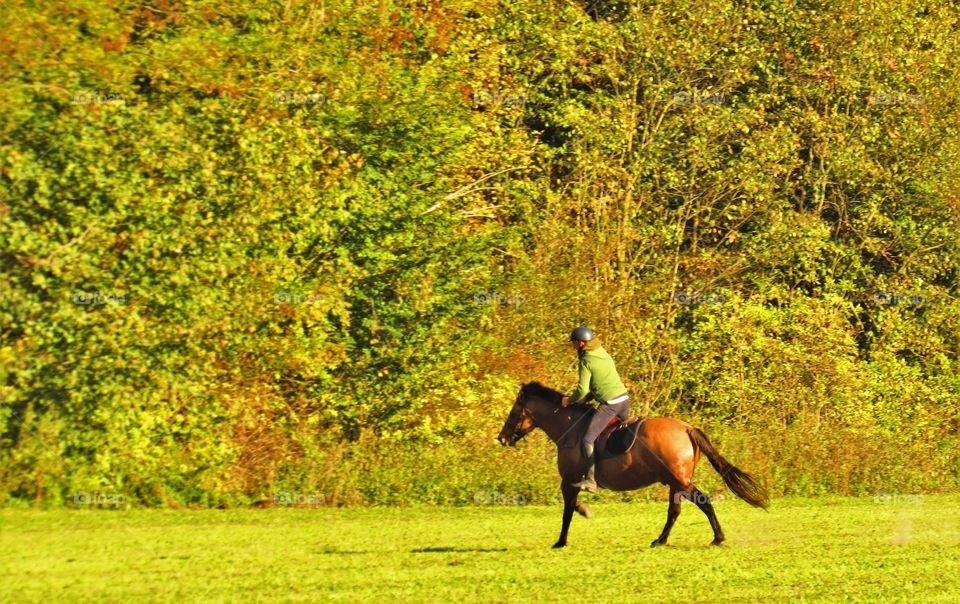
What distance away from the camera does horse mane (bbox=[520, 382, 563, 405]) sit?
1711cm

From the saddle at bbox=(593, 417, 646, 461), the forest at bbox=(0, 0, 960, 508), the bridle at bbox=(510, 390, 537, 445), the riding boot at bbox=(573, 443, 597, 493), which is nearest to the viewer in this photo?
the riding boot at bbox=(573, 443, 597, 493)

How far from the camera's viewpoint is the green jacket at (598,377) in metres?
16.2

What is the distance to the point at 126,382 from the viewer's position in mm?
19922

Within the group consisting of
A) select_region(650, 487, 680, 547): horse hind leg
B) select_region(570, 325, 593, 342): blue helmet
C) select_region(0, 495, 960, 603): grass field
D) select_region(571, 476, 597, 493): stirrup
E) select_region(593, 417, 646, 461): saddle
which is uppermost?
select_region(570, 325, 593, 342): blue helmet

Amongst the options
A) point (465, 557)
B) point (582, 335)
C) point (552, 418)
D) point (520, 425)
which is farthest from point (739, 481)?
point (465, 557)

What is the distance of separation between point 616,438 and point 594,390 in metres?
0.70

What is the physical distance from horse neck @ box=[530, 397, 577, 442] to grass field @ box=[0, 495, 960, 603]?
1402 mm

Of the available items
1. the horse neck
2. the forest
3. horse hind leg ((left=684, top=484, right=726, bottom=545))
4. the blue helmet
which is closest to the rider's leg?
the horse neck

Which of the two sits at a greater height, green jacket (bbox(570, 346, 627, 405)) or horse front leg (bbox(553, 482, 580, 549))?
green jacket (bbox(570, 346, 627, 405))

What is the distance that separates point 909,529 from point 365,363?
903 centimetres

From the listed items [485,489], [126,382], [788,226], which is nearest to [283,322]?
[126,382]

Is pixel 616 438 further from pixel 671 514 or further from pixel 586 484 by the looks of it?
pixel 671 514

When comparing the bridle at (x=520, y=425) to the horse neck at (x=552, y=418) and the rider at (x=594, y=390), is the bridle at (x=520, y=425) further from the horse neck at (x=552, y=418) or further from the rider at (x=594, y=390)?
the rider at (x=594, y=390)

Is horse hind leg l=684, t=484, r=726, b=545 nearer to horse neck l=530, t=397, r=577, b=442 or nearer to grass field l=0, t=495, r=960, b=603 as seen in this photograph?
grass field l=0, t=495, r=960, b=603
